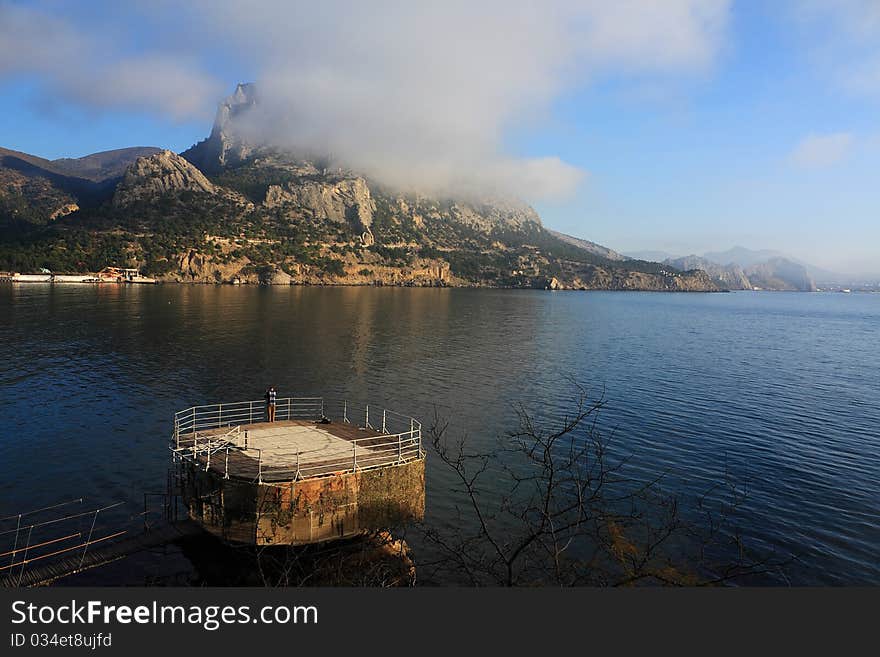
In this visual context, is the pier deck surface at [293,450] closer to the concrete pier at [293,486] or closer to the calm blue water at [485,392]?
the concrete pier at [293,486]

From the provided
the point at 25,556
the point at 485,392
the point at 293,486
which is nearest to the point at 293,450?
the point at 293,486

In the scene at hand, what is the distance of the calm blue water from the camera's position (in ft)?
86.1

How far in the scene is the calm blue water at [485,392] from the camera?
26.2m

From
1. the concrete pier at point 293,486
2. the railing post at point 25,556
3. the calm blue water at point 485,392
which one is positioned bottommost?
the railing post at point 25,556

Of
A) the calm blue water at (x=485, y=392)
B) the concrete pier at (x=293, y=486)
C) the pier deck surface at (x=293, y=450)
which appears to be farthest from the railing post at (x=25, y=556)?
the pier deck surface at (x=293, y=450)

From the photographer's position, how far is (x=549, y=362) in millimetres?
64062

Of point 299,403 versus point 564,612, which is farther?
point 299,403

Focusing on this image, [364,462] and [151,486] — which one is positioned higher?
[364,462]

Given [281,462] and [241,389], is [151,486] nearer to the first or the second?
[281,462]

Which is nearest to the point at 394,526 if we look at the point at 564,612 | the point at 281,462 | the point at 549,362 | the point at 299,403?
the point at 281,462

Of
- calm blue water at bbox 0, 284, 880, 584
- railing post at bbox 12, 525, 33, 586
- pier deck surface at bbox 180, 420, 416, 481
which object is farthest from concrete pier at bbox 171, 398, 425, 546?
railing post at bbox 12, 525, 33, 586

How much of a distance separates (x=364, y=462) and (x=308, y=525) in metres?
3.04

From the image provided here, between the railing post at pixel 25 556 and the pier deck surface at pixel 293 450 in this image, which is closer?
the railing post at pixel 25 556

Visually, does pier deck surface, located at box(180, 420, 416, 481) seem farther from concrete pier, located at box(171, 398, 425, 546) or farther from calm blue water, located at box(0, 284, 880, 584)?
calm blue water, located at box(0, 284, 880, 584)
